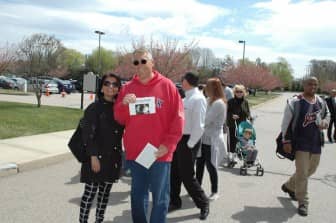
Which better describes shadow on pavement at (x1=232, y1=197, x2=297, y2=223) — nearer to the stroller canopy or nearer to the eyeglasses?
the stroller canopy

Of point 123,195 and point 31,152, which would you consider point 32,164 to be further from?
point 123,195

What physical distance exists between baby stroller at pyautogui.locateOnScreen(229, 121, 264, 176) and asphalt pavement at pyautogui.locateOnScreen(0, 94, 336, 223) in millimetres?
147

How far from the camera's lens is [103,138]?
363 cm

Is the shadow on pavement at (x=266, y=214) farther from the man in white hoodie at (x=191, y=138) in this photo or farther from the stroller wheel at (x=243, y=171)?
the stroller wheel at (x=243, y=171)

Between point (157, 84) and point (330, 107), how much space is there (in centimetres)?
1138

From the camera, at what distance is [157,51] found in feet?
67.6

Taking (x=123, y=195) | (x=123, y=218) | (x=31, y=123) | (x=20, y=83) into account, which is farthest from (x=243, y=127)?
(x=20, y=83)

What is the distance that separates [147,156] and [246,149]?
4.47 m

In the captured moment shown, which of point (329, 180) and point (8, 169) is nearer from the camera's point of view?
point (8, 169)

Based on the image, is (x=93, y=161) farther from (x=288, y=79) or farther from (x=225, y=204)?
(x=288, y=79)

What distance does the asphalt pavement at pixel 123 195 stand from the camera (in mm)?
4832

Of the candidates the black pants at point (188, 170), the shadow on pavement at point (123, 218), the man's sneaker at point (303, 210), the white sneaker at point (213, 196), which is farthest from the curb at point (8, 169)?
the man's sneaker at point (303, 210)

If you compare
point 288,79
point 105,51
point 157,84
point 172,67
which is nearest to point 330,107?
point 172,67

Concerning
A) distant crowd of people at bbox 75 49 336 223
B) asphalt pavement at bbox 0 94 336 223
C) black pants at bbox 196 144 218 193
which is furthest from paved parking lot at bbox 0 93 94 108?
distant crowd of people at bbox 75 49 336 223
